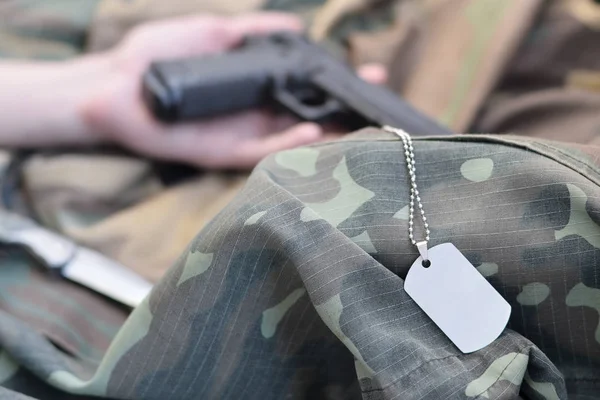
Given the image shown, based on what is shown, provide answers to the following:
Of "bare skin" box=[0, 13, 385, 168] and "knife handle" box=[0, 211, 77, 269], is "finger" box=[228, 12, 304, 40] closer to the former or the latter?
"bare skin" box=[0, 13, 385, 168]

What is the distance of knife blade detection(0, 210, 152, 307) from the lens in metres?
0.43

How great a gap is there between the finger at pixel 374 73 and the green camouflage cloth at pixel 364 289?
0.81 feet

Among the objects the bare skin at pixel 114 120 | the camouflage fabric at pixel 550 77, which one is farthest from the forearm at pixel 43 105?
the camouflage fabric at pixel 550 77

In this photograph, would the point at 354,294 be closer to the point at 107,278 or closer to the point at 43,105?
the point at 107,278

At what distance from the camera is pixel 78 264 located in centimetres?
44

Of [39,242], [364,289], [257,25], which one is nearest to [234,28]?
[257,25]

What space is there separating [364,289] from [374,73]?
1.10 ft

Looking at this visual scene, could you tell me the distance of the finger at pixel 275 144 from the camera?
20.8 inches

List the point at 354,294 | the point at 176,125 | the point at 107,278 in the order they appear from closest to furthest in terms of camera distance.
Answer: the point at 354,294 < the point at 107,278 < the point at 176,125

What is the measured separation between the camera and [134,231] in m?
0.48

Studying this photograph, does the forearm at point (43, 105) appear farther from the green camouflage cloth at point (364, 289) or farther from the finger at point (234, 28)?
the green camouflage cloth at point (364, 289)

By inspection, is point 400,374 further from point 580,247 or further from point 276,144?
point 276,144

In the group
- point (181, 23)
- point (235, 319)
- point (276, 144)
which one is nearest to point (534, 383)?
point (235, 319)

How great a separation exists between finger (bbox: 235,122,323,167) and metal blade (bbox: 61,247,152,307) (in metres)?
0.14
